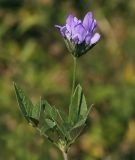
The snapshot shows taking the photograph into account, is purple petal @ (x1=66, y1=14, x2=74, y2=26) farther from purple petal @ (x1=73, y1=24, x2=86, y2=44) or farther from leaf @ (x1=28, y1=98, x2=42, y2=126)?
leaf @ (x1=28, y1=98, x2=42, y2=126)

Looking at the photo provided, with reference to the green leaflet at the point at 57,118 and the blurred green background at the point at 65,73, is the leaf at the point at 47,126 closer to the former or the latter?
the green leaflet at the point at 57,118

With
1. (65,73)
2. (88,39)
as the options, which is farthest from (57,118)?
(65,73)

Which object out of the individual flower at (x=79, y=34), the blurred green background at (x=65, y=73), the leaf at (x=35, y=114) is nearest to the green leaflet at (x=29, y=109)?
the leaf at (x=35, y=114)

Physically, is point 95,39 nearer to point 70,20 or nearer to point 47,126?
point 70,20

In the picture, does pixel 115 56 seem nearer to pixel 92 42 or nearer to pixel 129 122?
pixel 129 122

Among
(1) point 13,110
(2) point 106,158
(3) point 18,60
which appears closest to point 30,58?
(3) point 18,60
